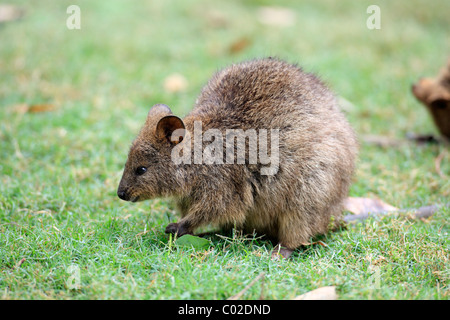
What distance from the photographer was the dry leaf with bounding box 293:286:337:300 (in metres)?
3.34

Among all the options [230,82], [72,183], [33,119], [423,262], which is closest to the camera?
[423,262]

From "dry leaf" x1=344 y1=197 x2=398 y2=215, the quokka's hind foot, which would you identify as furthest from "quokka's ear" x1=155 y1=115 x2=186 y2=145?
"dry leaf" x1=344 y1=197 x2=398 y2=215

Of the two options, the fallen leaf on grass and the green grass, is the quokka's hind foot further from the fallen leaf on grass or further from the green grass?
the fallen leaf on grass

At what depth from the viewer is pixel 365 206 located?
5.08m

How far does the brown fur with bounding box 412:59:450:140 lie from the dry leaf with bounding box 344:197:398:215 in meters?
2.23

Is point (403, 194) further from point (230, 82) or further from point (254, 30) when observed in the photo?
point (254, 30)

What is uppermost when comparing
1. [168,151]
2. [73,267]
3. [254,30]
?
[254,30]

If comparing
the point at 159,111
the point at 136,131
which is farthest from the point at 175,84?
the point at 159,111

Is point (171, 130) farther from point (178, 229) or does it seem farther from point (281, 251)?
point (281, 251)

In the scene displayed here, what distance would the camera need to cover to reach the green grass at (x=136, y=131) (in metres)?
3.59

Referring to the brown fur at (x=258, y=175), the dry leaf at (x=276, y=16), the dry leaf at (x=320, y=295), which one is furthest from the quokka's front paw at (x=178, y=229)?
the dry leaf at (x=276, y=16)
